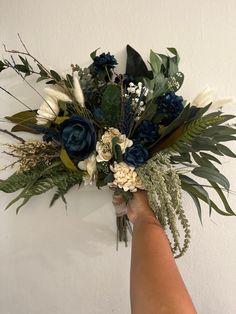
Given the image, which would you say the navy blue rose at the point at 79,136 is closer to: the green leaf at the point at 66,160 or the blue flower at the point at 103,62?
the green leaf at the point at 66,160

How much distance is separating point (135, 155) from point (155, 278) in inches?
11.7

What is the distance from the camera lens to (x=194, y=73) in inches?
37.9

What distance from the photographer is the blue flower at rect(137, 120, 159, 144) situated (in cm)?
80

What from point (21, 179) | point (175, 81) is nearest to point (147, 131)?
point (175, 81)

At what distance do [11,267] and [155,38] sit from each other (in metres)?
0.91

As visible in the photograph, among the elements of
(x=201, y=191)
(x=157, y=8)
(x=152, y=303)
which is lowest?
(x=152, y=303)

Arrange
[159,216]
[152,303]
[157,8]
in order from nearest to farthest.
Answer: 1. [152,303]
2. [159,216]
3. [157,8]

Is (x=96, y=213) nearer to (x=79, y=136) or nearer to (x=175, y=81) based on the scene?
(x=79, y=136)

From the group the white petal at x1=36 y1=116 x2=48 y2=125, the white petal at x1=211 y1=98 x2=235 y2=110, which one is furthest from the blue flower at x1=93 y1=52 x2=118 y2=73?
the white petal at x1=211 y1=98 x2=235 y2=110

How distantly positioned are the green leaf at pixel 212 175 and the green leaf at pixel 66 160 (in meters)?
0.32

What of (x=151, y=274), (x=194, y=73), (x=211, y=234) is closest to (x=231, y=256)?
(x=211, y=234)

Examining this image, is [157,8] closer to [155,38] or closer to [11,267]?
[155,38]

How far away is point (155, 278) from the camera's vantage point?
1.99 ft

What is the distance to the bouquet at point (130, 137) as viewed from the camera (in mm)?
755
